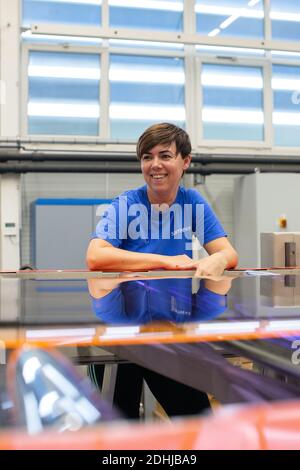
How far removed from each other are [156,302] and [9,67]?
12.1 ft

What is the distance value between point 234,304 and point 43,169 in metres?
3.29

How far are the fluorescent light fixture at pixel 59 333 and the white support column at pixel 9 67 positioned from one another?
3.62 metres

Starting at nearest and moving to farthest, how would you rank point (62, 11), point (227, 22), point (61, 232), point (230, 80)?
point (61, 232) → point (62, 11) → point (227, 22) → point (230, 80)

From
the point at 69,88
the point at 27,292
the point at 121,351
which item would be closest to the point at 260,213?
the point at 69,88

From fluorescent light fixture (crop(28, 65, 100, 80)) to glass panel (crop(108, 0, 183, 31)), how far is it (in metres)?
0.45

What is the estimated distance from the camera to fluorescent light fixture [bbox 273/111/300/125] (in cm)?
457

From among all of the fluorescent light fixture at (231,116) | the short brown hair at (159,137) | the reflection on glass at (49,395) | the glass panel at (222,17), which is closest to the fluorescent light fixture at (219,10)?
the glass panel at (222,17)

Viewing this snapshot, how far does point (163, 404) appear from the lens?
0.81 m

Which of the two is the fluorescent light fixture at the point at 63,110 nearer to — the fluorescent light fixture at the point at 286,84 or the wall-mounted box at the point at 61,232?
the wall-mounted box at the point at 61,232

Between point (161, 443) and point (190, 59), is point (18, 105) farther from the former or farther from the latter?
point (161, 443)

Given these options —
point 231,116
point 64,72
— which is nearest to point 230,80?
point 231,116

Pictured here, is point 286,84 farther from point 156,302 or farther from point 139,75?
point 156,302

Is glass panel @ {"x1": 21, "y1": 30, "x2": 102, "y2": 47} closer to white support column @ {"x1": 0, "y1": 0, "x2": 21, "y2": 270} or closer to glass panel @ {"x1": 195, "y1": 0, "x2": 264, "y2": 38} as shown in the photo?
white support column @ {"x1": 0, "y1": 0, "x2": 21, "y2": 270}

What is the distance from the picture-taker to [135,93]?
422cm
